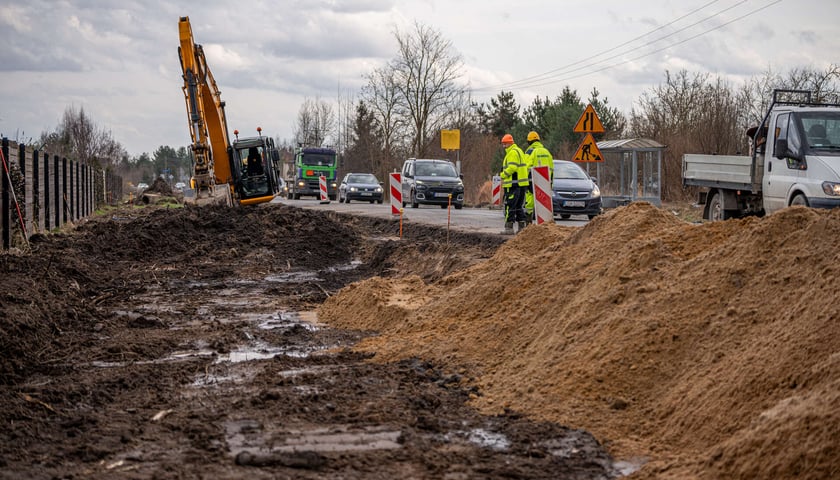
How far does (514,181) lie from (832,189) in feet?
18.0

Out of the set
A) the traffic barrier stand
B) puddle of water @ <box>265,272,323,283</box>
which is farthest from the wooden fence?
the traffic barrier stand

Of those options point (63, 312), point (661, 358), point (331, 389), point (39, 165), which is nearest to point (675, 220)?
point (661, 358)

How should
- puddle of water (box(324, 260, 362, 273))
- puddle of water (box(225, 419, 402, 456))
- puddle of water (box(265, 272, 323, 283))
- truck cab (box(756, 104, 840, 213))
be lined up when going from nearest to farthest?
puddle of water (box(225, 419, 402, 456)) → truck cab (box(756, 104, 840, 213)) → puddle of water (box(265, 272, 323, 283)) → puddle of water (box(324, 260, 362, 273))

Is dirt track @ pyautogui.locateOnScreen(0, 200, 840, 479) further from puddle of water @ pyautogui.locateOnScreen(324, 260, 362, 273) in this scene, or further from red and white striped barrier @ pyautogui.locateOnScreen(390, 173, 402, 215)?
red and white striped barrier @ pyautogui.locateOnScreen(390, 173, 402, 215)

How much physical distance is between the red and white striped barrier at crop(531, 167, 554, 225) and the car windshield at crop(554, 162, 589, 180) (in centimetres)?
917

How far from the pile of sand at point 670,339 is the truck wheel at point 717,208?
937 centimetres

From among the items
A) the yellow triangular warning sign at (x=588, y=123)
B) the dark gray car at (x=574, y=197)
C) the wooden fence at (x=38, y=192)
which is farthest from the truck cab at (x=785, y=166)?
the wooden fence at (x=38, y=192)

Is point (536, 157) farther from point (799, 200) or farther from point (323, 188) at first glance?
point (323, 188)

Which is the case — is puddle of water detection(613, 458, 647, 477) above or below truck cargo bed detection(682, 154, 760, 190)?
below

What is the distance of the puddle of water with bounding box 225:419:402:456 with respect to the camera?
5.31m

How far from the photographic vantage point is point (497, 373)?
23.5ft

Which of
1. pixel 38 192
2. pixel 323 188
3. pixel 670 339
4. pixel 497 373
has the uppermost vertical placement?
pixel 323 188

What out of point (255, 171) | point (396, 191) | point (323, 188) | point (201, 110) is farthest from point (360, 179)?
point (396, 191)

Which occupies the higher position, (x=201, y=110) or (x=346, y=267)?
(x=201, y=110)
